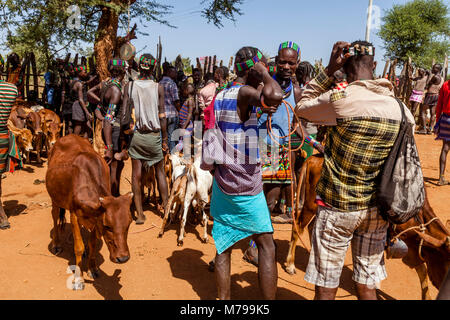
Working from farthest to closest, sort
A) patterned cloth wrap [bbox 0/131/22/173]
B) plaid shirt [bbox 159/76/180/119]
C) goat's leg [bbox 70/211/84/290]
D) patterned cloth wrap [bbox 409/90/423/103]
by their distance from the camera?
patterned cloth wrap [bbox 409/90/423/103] → plaid shirt [bbox 159/76/180/119] → patterned cloth wrap [bbox 0/131/22/173] → goat's leg [bbox 70/211/84/290]

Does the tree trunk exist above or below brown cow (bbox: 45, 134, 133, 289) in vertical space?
above

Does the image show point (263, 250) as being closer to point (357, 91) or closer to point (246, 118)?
point (246, 118)

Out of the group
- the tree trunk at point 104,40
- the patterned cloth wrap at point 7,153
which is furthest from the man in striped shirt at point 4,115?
the tree trunk at point 104,40

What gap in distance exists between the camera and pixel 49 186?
14.9 feet

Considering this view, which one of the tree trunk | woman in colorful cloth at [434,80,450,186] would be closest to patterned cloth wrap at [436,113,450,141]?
woman in colorful cloth at [434,80,450,186]

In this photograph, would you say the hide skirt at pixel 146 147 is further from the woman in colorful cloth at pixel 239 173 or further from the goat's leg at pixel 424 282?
the goat's leg at pixel 424 282

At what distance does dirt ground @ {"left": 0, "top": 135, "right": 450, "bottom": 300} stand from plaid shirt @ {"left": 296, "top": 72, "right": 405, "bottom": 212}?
1897mm

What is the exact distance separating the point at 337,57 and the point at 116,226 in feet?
7.99

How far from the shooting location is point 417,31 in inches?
1308

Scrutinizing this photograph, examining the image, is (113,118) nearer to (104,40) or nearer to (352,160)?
(352,160)

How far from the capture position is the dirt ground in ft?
13.1

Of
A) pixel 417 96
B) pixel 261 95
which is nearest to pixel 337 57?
pixel 261 95

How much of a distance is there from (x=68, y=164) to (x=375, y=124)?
140 inches

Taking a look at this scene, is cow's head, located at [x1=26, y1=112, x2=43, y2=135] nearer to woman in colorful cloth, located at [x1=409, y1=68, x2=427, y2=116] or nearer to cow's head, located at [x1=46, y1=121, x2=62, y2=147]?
cow's head, located at [x1=46, y1=121, x2=62, y2=147]
